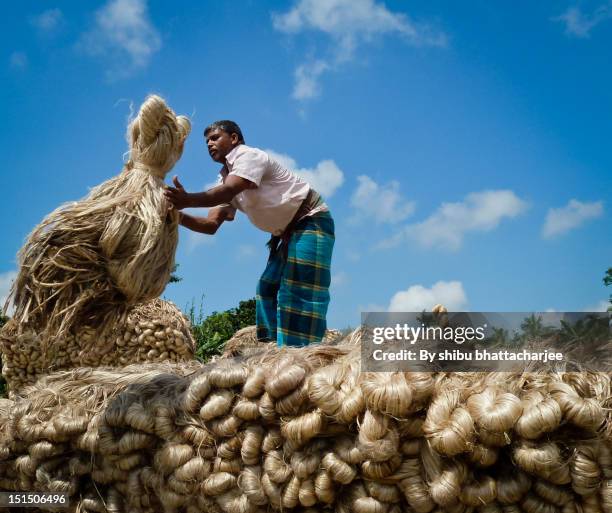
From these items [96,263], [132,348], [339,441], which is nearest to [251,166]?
[96,263]

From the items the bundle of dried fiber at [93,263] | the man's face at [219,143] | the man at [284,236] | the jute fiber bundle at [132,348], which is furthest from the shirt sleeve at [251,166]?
the jute fiber bundle at [132,348]

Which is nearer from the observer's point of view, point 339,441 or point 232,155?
point 339,441

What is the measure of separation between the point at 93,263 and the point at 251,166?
1.08 meters

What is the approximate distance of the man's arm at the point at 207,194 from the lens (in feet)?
6.51

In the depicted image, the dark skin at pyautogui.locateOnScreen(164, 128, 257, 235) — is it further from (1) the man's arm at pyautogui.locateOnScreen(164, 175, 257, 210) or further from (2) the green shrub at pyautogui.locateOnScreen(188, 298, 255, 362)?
(2) the green shrub at pyautogui.locateOnScreen(188, 298, 255, 362)

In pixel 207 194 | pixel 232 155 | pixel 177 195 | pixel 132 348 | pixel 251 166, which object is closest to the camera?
pixel 177 195

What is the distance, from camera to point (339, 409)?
1.19 m

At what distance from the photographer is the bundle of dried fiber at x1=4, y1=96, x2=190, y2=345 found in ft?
5.79

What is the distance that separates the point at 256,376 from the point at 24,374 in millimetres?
3714

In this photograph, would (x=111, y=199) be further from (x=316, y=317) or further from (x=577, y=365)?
(x=577, y=365)

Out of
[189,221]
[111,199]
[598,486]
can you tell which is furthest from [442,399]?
[189,221]

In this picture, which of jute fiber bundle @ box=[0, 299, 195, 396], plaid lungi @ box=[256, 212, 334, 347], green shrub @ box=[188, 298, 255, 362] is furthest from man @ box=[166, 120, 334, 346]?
green shrub @ box=[188, 298, 255, 362]

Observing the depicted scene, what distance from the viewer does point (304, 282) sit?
2803mm

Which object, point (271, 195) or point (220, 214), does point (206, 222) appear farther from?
point (271, 195)
